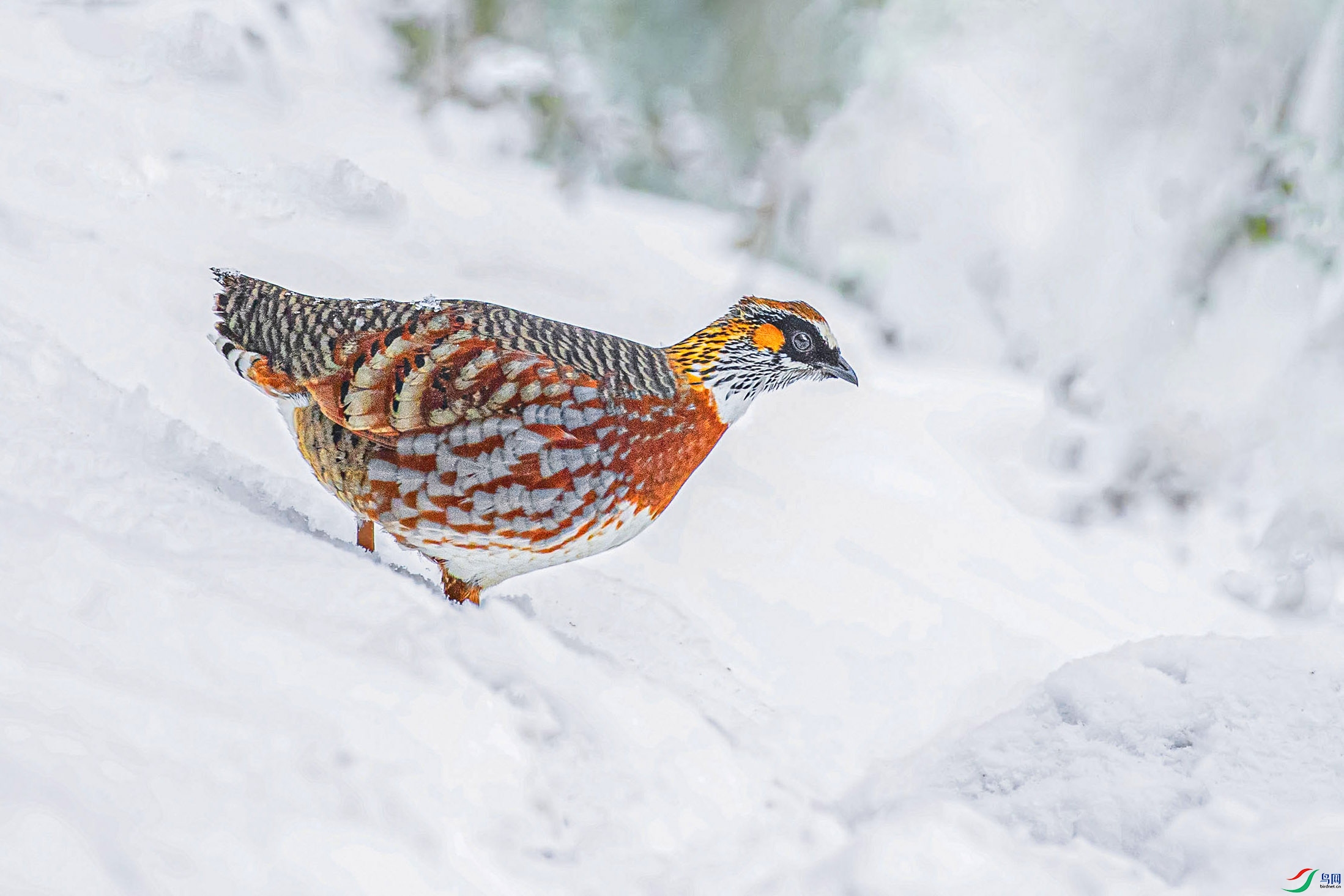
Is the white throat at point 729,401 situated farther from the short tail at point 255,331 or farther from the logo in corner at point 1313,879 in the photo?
the logo in corner at point 1313,879

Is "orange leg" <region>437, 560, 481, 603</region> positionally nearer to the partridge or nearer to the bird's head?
the partridge

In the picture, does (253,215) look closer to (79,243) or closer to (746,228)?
(79,243)

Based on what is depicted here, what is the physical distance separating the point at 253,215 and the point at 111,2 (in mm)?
1107

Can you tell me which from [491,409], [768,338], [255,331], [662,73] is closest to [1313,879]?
[768,338]

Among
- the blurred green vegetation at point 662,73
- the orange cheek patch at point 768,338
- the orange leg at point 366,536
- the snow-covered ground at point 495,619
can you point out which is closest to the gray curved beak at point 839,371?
the orange cheek patch at point 768,338

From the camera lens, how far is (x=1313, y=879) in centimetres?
196

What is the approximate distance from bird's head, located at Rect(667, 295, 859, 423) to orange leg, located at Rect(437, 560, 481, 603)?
0.83m

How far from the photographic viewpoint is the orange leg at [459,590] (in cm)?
280

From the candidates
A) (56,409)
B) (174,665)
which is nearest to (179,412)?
(56,409)

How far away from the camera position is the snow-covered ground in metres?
1.87

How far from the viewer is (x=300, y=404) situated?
2.75m

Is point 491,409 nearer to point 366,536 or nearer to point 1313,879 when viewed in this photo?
point 366,536

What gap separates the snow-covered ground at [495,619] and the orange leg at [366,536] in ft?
0.36

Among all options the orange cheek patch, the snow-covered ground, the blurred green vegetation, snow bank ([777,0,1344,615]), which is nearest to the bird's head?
the orange cheek patch
